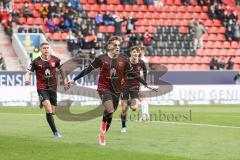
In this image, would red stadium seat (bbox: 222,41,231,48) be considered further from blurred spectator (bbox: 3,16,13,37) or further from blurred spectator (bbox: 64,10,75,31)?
blurred spectator (bbox: 3,16,13,37)

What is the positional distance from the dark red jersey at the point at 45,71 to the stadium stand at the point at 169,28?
23.9m

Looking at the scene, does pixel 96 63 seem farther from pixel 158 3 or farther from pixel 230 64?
pixel 158 3

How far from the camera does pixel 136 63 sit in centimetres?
1967

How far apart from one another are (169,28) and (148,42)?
12.4ft

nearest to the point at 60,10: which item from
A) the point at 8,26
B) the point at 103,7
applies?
Result: the point at 8,26

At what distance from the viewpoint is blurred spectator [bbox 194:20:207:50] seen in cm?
4469

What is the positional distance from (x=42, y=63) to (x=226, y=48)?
3150cm

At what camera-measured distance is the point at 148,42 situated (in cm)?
4272

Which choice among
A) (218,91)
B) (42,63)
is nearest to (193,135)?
(42,63)

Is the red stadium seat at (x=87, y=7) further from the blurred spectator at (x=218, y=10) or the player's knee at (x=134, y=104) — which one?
the player's knee at (x=134, y=104)

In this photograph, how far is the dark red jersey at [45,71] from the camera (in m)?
16.9

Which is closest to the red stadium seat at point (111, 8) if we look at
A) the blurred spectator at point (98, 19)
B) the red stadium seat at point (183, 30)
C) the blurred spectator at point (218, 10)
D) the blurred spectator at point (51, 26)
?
the blurred spectator at point (98, 19)

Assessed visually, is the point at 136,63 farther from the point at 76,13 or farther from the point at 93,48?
the point at 76,13

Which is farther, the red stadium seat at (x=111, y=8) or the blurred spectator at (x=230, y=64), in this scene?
the red stadium seat at (x=111, y=8)
